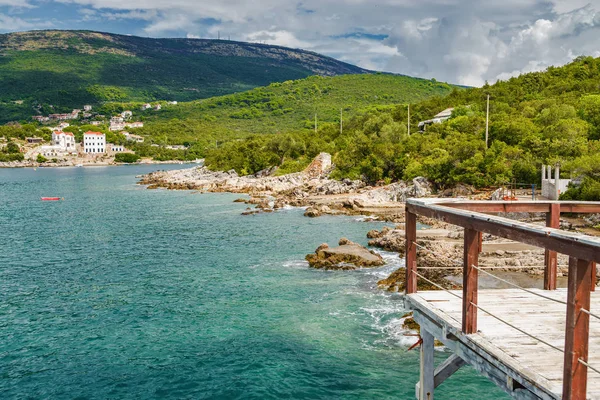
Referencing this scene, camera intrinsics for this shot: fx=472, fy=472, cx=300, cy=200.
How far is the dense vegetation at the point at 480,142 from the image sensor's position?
42875 millimetres

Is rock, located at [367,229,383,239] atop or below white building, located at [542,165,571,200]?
below

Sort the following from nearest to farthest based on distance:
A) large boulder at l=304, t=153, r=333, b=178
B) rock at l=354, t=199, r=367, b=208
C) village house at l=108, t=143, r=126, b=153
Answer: rock at l=354, t=199, r=367, b=208, large boulder at l=304, t=153, r=333, b=178, village house at l=108, t=143, r=126, b=153

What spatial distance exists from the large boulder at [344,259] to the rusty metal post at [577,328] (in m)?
20.5

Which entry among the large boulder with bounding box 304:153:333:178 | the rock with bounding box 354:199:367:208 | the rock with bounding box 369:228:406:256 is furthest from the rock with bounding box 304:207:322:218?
the large boulder with bounding box 304:153:333:178

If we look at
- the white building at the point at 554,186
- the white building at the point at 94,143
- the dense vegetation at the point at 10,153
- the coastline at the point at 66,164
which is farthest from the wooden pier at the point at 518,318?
the white building at the point at 94,143

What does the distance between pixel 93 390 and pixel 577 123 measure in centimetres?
4866

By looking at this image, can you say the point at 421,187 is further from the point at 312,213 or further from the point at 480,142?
the point at 312,213

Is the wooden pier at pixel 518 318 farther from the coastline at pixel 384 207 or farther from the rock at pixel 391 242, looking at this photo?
the rock at pixel 391 242

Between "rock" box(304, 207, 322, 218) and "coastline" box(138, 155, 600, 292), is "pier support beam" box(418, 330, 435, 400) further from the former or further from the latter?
"rock" box(304, 207, 322, 218)

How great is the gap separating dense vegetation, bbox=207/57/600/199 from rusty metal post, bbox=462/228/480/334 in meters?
30.6

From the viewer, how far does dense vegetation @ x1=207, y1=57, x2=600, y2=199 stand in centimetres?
4288

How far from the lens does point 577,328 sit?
407 cm

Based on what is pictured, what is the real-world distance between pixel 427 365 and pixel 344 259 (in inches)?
701

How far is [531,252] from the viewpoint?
930 inches
